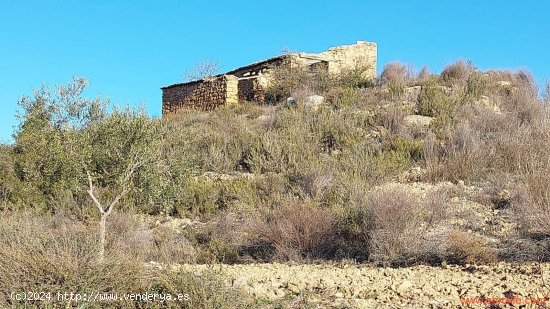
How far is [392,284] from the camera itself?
5371 mm

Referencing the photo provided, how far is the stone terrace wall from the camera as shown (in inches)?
837

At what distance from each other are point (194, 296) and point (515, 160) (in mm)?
8668

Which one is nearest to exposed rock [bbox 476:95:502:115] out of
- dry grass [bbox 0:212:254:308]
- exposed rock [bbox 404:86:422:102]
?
exposed rock [bbox 404:86:422:102]

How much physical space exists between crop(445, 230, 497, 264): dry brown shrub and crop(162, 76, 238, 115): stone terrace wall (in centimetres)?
1508

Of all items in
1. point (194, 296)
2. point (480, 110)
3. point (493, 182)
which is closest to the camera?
point (194, 296)

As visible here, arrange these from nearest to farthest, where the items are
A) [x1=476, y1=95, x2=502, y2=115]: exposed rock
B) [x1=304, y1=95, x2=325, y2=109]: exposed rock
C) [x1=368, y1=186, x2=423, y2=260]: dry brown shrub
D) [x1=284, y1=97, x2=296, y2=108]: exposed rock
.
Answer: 1. [x1=368, y1=186, x2=423, y2=260]: dry brown shrub
2. [x1=476, y1=95, x2=502, y2=115]: exposed rock
3. [x1=304, y1=95, x2=325, y2=109]: exposed rock
4. [x1=284, y1=97, x2=296, y2=108]: exposed rock

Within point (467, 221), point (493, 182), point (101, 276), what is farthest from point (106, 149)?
point (493, 182)

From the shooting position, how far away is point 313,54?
22.0 m

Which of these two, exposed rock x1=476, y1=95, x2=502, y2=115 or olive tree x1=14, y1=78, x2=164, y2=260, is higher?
exposed rock x1=476, y1=95, x2=502, y2=115

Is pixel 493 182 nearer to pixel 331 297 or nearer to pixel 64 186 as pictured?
pixel 331 297

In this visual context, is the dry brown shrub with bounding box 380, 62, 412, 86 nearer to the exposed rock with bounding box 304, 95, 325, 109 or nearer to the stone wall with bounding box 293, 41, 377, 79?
the stone wall with bounding box 293, 41, 377, 79

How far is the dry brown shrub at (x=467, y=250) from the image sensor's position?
6.44m

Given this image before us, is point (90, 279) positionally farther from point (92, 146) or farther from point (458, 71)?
point (458, 71)

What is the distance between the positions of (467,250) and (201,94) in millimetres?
17415
